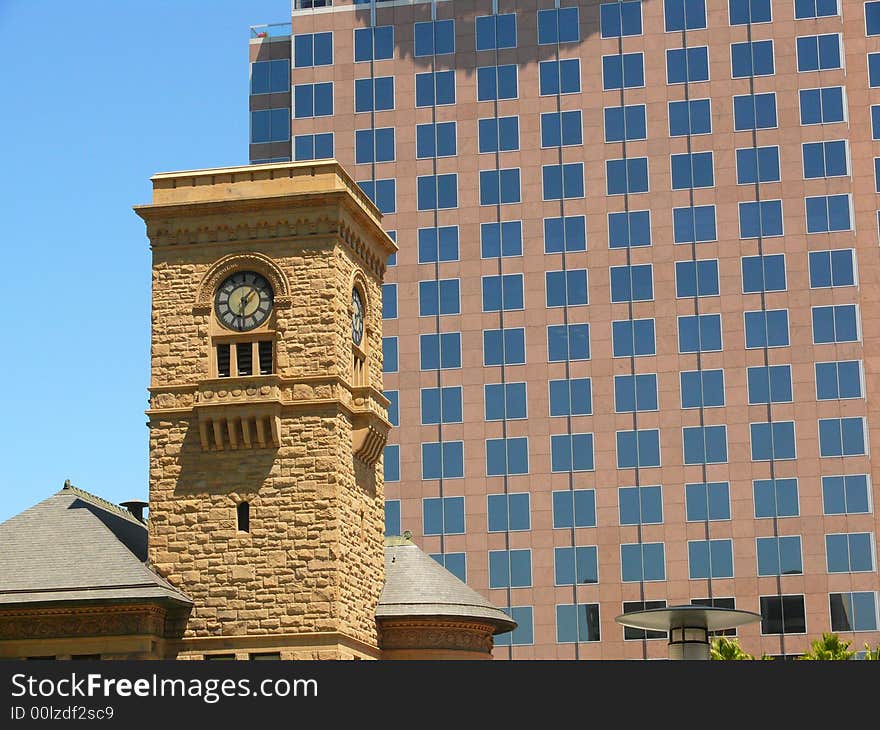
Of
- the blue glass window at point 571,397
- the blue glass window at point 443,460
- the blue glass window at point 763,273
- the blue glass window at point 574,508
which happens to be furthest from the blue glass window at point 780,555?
the blue glass window at point 443,460

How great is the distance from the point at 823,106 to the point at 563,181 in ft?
56.4

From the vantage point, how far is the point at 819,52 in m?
113

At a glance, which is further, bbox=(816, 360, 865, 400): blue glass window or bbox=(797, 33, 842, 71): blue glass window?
bbox=(797, 33, 842, 71): blue glass window

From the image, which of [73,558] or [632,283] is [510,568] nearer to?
[632,283]

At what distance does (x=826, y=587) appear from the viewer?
10556 cm

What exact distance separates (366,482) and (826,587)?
48857 millimetres

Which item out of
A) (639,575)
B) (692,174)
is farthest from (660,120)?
(639,575)

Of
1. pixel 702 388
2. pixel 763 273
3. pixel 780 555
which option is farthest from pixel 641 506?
pixel 763 273

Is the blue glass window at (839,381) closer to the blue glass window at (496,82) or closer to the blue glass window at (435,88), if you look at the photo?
the blue glass window at (496,82)

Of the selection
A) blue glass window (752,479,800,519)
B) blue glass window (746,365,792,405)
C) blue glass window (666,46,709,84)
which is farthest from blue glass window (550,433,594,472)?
blue glass window (666,46,709,84)

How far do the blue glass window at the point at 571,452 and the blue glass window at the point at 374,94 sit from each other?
1026 inches

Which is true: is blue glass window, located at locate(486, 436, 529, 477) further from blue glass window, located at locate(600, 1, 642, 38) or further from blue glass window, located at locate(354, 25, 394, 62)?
blue glass window, located at locate(354, 25, 394, 62)

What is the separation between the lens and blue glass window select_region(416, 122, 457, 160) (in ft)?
381

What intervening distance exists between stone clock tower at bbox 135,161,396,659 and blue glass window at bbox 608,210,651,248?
4911cm
